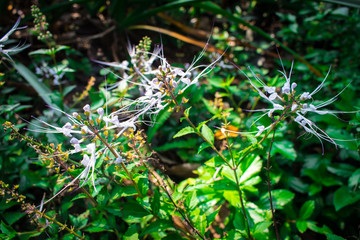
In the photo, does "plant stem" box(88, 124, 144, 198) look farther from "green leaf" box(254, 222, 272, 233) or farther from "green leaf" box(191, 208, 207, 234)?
"green leaf" box(254, 222, 272, 233)

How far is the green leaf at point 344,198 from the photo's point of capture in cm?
138

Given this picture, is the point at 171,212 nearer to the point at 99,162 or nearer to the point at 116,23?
the point at 99,162

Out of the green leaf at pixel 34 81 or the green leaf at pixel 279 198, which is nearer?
the green leaf at pixel 279 198

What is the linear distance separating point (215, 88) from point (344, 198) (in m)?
1.05

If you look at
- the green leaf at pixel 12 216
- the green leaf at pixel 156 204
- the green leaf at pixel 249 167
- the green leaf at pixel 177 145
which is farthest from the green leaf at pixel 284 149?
the green leaf at pixel 12 216

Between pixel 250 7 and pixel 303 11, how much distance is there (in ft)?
2.22

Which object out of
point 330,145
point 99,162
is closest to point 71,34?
point 99,162

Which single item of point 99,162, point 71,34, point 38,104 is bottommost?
point 38,104

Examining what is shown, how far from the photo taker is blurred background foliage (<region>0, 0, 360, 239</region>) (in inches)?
55.7

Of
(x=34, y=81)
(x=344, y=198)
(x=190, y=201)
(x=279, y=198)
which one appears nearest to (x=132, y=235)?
(x=190, y=201)

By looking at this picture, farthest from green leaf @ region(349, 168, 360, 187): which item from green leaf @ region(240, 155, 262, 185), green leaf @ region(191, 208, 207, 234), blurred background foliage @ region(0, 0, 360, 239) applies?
green leaf @ region(191, 208, 207, 234)

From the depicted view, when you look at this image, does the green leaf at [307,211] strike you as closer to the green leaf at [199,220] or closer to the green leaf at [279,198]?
the green leaf at [279,198]

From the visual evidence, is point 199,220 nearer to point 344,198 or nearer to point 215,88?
point 344,198

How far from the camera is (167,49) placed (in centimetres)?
267
